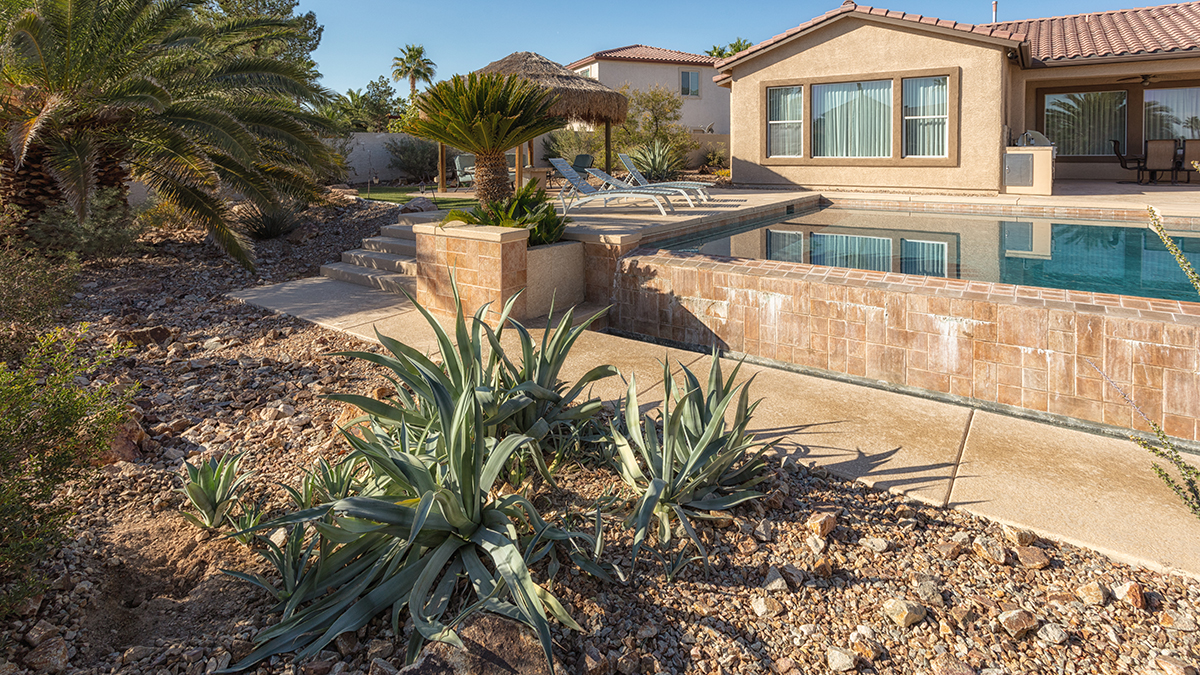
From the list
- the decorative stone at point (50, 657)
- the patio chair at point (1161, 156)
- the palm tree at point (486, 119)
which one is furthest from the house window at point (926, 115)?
the decorative stone at point (50, 657)

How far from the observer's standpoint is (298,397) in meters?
4.91

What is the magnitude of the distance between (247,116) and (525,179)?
385 inches

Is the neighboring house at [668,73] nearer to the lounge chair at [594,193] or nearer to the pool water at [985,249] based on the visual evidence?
the lounge chair at [594,193]

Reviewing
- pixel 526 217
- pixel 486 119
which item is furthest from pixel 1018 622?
pixel 486 119

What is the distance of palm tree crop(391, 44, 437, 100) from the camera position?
44875mm

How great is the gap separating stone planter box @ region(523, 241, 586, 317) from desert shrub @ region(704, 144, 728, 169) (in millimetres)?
19866

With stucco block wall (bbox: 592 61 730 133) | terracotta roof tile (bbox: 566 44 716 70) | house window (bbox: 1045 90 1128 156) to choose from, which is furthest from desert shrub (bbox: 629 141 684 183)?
terracotta roof tile (bbox: 566 44 716 70)

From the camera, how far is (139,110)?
907 centimetres

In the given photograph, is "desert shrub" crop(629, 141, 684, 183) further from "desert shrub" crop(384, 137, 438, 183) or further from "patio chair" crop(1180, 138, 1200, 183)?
"patio chair" crop(1180, 138, 1200, 183)

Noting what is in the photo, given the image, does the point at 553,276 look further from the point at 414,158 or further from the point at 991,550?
the point at 414,158

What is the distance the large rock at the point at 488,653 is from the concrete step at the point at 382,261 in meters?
6.43

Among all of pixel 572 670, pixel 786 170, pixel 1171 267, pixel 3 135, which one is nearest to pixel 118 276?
pixel 3 135

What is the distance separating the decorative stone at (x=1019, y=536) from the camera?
3029mm

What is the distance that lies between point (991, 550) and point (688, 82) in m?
35.8
